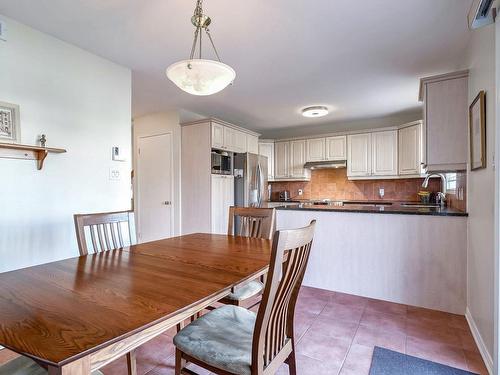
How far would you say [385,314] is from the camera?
236cm

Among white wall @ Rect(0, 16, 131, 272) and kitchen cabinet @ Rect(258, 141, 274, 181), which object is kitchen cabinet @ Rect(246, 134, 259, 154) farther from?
white wall @ Rect(0, 16, 131, 272)

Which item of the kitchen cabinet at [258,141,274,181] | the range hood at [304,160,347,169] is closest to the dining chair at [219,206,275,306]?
the range hood at [304,160,347,169]

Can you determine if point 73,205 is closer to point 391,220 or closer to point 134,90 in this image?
point 134,90

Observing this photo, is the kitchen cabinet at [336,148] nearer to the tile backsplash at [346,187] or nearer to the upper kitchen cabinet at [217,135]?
the tile backsplash at [346,187]

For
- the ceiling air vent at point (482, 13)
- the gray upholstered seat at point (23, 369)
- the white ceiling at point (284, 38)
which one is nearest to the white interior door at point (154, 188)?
the white ceiling at point (284, 38)

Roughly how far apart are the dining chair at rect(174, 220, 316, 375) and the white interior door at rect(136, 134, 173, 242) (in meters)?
3.11

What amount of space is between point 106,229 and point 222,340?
3.65 ft

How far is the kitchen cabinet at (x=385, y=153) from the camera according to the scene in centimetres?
456

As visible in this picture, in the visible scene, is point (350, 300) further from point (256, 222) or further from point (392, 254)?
point (256, 222)

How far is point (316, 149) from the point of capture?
17.3 feet

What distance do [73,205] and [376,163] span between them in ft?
14.7

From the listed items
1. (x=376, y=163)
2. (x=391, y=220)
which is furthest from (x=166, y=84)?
(x=376, y=163)

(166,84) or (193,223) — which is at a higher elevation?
(166,84)

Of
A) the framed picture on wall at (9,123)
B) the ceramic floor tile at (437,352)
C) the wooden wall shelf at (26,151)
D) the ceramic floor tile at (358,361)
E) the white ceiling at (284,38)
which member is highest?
the white ceiling at (284,38)
